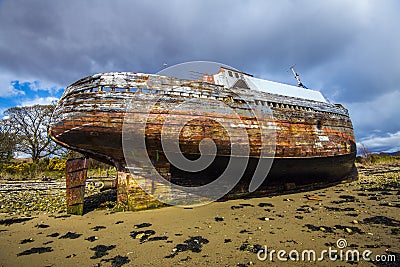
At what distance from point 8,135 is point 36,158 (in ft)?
11.3

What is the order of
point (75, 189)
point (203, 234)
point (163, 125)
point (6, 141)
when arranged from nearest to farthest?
point (203, 234) < point (163, 125) < point (75, 189) < point (6, 141)

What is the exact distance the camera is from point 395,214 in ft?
17.5

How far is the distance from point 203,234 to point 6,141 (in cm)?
2704

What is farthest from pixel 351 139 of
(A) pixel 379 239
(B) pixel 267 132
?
(A) pixel 379 239

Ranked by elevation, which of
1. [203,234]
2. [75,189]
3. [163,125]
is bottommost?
[203,234]

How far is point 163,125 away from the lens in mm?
6059

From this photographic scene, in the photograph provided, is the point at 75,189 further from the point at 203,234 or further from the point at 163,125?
the point at 203,234

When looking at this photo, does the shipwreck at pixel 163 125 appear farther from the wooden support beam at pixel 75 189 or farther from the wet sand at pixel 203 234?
the wet sand at pixel 203 234

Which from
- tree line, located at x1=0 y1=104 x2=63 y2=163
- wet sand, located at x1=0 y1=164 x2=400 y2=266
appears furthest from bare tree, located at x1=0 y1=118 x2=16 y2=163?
wet sand, located at x1=0 y1=164 x2=400 y2=266

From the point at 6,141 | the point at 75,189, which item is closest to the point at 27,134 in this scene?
the point at 6,141

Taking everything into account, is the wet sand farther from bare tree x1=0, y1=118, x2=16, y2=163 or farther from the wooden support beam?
bare tree x1=0, y1=118, x2=16, y2=163

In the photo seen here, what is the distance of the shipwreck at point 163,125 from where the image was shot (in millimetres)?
5922

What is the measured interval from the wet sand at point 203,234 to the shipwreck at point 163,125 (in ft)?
3.25

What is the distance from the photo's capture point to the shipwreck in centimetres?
592
